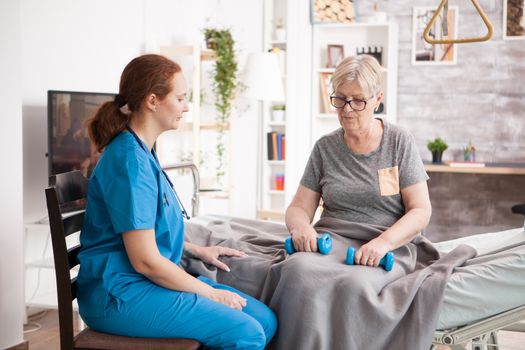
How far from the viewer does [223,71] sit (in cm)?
495

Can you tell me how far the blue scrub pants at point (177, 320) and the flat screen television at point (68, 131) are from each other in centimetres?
187

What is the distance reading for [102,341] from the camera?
1728 millimetres

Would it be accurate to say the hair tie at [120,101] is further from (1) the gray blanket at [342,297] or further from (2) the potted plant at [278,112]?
(2) the potted plant at [278,112]

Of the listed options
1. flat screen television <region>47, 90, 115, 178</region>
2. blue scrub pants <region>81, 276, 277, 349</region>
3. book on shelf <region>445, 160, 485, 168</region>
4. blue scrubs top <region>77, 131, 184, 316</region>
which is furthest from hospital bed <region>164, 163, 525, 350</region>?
book on shelf <region>445, 160, 485, 168</region>

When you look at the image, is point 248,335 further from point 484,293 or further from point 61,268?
point 484,293

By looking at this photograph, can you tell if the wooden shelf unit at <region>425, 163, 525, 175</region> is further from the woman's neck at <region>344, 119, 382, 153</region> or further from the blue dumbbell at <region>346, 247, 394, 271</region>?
the blue dumbbell at <region>346, 247, 394, 271</region>

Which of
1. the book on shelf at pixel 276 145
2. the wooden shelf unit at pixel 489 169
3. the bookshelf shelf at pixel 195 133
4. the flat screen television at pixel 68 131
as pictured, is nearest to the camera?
the flat screen television at pixel 68 131

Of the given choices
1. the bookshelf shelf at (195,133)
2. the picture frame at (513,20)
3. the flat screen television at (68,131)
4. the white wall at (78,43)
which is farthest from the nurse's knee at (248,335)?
the picture frame at (513,20)

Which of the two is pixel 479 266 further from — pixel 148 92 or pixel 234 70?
pixel 234 70

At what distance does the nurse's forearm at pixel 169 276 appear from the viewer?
1712mm

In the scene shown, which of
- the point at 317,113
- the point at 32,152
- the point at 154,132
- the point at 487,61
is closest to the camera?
the point at 154,132

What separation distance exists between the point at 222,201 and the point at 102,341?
13.4 ft

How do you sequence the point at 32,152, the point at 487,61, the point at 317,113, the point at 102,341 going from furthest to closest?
the point at 317,113
the point at 487,61
the point at 32,152
the point at 102,341

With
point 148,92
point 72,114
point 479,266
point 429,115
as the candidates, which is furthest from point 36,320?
point 429,115
